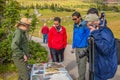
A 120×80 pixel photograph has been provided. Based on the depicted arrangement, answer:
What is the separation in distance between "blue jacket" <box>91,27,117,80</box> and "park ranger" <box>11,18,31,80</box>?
10.4 feet

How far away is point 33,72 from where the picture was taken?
8.68 m

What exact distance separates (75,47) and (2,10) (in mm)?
4065

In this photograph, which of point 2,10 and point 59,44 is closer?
point 59,44

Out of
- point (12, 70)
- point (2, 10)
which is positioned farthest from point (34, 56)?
point (2, 10)

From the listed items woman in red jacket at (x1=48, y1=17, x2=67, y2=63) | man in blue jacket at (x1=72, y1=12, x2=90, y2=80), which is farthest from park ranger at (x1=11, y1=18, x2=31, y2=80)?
woman in red jacket at (x1=48, y1=17, x2=67, y2=63)

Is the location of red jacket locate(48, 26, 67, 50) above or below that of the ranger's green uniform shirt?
below

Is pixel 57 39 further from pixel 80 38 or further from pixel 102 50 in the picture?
pixel 102 50

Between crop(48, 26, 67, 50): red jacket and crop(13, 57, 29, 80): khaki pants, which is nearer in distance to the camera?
crop(13, 57, 29, 80): khaki pants

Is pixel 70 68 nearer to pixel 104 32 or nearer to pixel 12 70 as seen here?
pixel 12 70

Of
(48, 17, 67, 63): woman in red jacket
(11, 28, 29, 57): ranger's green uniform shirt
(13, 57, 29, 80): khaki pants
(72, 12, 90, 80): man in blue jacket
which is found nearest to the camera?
(11, 28, 29, 57): ranger's green uniform shirt

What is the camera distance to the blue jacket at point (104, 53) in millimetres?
5414

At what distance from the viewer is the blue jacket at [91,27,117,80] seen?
5414mm

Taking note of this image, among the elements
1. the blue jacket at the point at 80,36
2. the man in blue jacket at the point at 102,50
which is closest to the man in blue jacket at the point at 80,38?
the blue jacket at the point at 80,36

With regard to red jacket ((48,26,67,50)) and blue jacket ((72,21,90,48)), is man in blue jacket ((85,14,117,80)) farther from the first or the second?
red jacket ((48,26,67,50))
